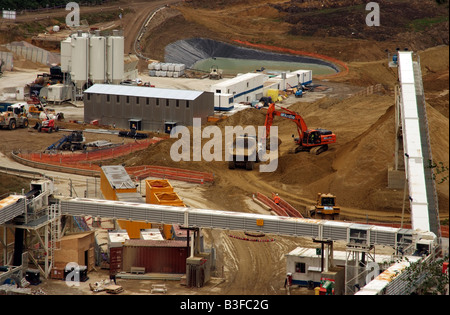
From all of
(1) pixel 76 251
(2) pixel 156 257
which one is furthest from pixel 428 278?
(1) pixel 76 251

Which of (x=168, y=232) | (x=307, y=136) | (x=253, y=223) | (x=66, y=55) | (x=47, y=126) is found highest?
(x=66, y=55)

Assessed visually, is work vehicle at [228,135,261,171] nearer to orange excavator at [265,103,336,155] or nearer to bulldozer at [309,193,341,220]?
orange excavator at [265,103,336,155]

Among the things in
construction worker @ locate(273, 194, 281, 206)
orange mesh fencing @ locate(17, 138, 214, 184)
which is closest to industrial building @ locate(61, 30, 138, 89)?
orange mesh fencing @ locate(17, 138, 214, 184)

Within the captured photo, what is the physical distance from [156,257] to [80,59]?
5422 cm

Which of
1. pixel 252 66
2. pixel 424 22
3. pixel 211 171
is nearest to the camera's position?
pixel 211 171

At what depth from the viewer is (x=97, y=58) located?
325 ft

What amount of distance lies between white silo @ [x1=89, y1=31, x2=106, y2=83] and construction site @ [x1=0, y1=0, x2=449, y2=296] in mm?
123

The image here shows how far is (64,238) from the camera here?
48.3 m

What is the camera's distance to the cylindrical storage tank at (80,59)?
3848 inches

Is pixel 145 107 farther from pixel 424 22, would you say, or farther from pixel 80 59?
pixel 424 22

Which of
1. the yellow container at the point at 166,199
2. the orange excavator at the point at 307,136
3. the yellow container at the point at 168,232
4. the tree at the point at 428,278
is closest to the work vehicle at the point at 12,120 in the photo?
the orange excavator at the point at 307,136

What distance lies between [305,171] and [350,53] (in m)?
77.7

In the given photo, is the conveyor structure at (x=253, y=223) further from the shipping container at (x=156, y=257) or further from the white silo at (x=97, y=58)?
the white silo at (x=97, y=58)
